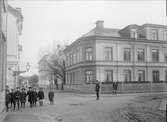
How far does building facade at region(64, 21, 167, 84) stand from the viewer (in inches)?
1512

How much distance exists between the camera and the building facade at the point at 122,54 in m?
38.4

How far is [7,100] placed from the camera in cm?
1508

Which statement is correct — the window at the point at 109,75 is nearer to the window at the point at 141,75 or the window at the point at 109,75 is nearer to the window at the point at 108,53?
the window at the point at 108,53

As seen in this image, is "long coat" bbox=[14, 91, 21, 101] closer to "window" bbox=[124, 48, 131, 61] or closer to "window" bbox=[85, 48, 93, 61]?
"window" bbox=[85, 48, 93, 61]

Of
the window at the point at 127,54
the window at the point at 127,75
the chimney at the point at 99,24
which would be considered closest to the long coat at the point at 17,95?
the window at the point at 127,75

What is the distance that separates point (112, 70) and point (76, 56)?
26.9ft

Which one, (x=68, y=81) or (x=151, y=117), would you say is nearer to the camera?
(x=151, y=117)

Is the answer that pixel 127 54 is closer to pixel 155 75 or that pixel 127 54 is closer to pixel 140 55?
pixel 140 55

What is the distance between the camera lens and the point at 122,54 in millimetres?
39875

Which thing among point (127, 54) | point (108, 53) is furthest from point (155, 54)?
point (108, 53)

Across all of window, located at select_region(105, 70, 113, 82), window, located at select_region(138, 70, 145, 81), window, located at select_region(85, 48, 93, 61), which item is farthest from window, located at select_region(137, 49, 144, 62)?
window, located at select_region(85, 48, 93, 61)

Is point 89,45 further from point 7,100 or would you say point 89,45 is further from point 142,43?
point 7,100

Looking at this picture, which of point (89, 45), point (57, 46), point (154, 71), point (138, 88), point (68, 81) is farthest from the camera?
point (57, 46)

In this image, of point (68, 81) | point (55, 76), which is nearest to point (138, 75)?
point (68, 81)
